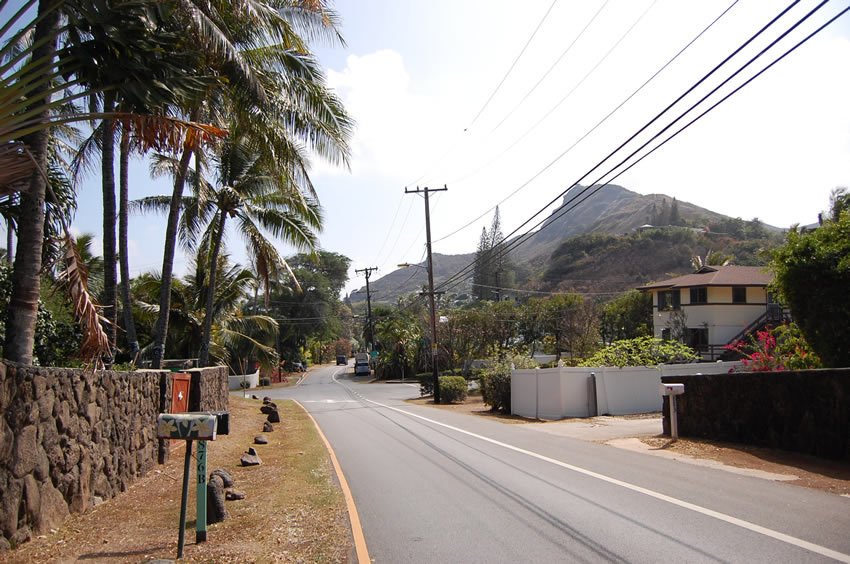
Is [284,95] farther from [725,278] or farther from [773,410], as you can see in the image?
[725,278]

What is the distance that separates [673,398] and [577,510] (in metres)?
8.46

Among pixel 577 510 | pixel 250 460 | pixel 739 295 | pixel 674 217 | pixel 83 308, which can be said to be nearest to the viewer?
pixel 577 510

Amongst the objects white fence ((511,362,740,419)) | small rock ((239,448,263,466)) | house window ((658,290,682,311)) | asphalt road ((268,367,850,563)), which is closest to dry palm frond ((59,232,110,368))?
small rock ((239,448,263,466))

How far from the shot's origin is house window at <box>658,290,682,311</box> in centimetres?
4300

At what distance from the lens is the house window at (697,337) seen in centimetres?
4094

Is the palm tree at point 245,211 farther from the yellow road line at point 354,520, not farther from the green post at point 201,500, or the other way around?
the green post at point 201,500

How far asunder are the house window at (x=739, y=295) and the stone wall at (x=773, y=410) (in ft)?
90.4

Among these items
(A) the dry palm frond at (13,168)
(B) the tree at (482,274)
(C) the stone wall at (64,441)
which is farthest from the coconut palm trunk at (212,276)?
(B) the tree at (482,274)

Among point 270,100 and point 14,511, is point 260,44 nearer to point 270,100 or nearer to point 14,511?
point 270,100

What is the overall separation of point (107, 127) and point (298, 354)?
6477cm

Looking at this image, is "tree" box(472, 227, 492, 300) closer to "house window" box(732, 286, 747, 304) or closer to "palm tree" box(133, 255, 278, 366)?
"house window" box(732, 286, 747, 304)

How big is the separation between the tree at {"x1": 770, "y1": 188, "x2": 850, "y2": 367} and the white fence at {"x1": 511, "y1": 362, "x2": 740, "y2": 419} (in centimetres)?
715

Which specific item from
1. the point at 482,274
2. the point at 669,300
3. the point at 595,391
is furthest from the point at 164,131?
A: the point at 482,274

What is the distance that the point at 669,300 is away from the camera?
44.5 m
